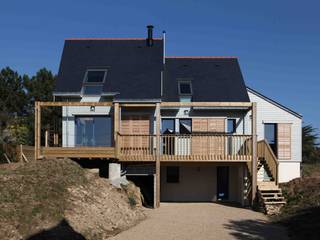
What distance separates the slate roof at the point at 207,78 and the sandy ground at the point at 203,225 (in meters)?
6.82

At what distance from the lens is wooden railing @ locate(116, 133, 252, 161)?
2458 cm

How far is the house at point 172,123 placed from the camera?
24.7 metres

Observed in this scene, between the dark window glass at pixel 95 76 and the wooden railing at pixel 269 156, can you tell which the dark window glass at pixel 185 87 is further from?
the wooden railing at pixel 269 156

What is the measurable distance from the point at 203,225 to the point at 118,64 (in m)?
13.8

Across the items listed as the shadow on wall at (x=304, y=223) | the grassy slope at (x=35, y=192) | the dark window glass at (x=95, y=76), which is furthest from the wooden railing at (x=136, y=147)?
the shadow on wall at (x=304, y=223)

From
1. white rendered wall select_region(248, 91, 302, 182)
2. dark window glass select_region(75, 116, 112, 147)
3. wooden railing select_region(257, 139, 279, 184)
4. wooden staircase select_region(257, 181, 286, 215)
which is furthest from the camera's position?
white rendered wall select_region(248, 91, 302, 182)

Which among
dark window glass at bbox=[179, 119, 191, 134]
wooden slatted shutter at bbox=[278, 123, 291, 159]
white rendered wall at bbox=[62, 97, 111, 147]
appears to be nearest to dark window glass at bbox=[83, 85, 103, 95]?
white rendered wall at bbox=[62, 97, 111, 147]

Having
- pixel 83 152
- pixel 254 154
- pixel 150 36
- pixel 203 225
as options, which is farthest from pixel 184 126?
pixel 203 225

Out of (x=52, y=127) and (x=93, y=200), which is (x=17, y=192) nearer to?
(x=93, y=200)

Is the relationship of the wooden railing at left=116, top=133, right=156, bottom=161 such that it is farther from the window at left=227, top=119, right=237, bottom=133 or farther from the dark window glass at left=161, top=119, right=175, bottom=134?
the window at left=227, top=119, right=237, bottom=133

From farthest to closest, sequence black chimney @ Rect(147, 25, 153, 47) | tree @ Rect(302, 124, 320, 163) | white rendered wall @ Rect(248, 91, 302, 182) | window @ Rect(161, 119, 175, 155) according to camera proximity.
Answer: tree @ Rect(302, 124, 320, 163), black chimney @ Rect(147, 25, 153, 47), white rendered wall @ Rect(248, 91, 302, 182), window @ Rect(161, 119, 175, 155)

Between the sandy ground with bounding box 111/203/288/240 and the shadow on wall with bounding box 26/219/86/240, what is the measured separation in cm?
155

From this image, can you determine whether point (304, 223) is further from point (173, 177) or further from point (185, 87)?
point (185, 87)

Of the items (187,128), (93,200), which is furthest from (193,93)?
(93,200)
